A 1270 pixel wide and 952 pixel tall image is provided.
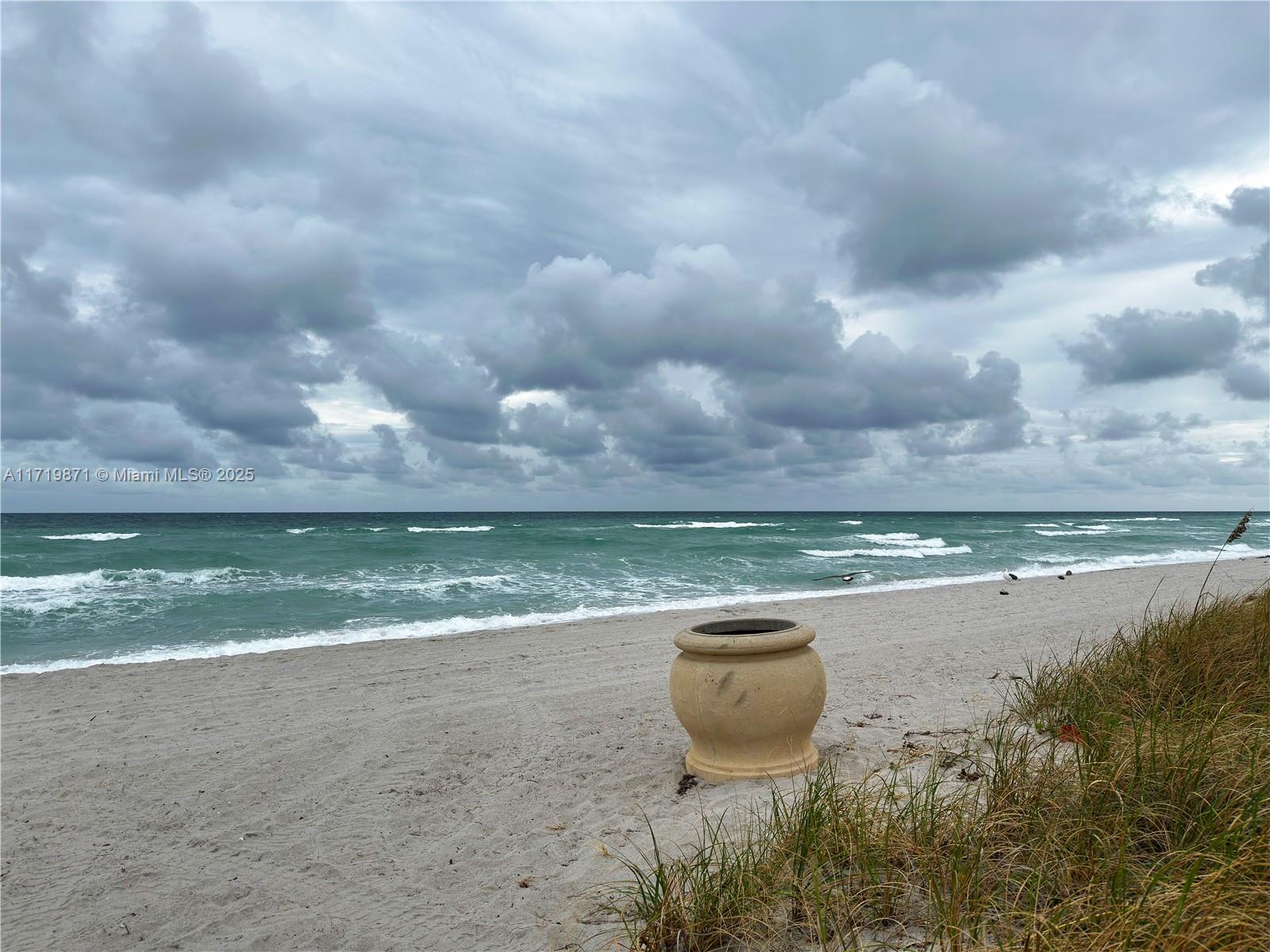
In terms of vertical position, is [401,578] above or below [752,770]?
below

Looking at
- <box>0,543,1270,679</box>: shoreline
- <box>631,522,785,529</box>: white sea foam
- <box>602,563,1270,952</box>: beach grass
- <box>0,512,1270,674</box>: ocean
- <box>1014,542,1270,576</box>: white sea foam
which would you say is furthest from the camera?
Result: <box>631,522,785,529</box>: white sea foam

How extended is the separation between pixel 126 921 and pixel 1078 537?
150ft

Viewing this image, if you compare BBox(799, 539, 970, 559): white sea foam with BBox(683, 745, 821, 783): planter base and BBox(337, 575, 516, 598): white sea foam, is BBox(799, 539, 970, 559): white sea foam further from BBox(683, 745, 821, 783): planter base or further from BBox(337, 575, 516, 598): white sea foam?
BBox(683, 745, 821, 783): planter base

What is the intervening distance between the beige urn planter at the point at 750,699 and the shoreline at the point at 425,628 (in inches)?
307

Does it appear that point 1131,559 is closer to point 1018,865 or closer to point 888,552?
point 888,552

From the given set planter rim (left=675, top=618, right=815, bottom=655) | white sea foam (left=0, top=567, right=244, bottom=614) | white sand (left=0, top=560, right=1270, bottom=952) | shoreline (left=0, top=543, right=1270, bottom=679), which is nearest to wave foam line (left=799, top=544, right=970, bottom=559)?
shoreline (left=0, top=543, right=1270, bottom=679)

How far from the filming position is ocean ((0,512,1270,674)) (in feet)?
42.4

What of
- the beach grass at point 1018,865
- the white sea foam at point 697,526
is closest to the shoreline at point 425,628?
the beach grass at point 1018,865

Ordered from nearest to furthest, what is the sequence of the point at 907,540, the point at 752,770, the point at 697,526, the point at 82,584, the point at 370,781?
the point at 752,770, the point at 370,781, the point at 82,584, the point at 907,540, the point at 697,526

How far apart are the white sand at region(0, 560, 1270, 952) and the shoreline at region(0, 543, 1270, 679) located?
0.73 metres

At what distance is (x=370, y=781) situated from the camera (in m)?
5.57

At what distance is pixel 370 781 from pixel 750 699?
287cm

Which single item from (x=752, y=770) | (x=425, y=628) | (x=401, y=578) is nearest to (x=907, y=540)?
(x=401, y=578)

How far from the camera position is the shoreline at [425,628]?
10711 mm
